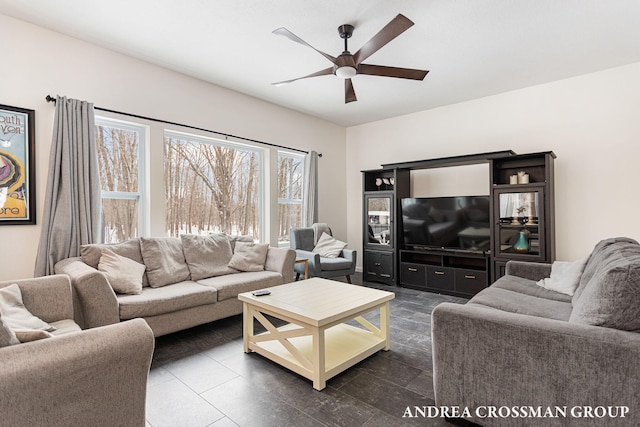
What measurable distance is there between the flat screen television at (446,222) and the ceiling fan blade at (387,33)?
2.59 metres

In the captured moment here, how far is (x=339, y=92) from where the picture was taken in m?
4.30

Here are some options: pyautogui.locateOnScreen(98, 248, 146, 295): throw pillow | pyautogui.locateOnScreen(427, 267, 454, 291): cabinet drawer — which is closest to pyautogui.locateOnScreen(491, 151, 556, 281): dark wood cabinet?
pyautogui.locateOnScreen(427, 267, 454, 291): cabinet drawer

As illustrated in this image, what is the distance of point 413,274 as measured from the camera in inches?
184

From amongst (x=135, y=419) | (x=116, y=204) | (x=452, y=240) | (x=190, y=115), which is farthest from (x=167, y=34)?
(x=452, y=240)

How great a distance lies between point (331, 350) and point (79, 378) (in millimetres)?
1613

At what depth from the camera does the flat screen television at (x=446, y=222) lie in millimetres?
4234

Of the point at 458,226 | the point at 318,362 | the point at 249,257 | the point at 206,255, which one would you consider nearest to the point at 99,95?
the point at 206,255

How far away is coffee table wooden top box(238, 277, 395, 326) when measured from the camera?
2.13 meters

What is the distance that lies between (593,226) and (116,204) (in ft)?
17.9

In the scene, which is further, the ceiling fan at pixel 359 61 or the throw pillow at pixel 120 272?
the throw pillow at pixel 120 272

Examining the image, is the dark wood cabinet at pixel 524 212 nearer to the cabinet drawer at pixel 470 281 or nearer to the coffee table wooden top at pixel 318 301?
the cabinet drawer at pixel 470 281

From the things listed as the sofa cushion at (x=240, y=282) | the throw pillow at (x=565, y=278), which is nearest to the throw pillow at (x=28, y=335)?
the sofa cushion at (x=240, y=282)

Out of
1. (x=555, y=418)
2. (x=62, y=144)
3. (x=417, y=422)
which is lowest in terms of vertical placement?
(x=417, y=422)

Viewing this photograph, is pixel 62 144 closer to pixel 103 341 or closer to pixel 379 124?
pixel 103 341
